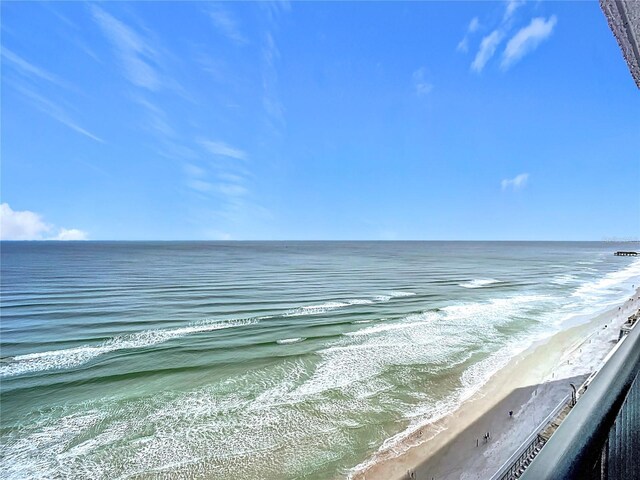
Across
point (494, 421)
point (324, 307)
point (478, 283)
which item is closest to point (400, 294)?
point (324, 307)

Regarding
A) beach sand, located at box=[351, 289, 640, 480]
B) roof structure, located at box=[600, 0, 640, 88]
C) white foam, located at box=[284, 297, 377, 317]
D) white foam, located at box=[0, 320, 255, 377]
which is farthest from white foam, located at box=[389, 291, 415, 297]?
roof structure, located at box=[600, 0, 640, 88]

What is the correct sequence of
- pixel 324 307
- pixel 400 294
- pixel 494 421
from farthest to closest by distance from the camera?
1. pixel 400 294
2. pixel 324 307
3. pixel 494 421

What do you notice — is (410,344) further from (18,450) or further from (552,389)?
(18,450)

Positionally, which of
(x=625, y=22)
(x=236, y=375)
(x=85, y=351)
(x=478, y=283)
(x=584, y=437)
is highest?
(x=625, y=22)

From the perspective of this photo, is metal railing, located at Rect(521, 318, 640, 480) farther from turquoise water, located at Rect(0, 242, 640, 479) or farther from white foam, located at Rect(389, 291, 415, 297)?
white foam, located at Rect(389, 291, 415, 297)

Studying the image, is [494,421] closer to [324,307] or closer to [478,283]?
[324,307]

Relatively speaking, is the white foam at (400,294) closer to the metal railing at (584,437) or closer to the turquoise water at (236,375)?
the turquoise water at (236,375)
